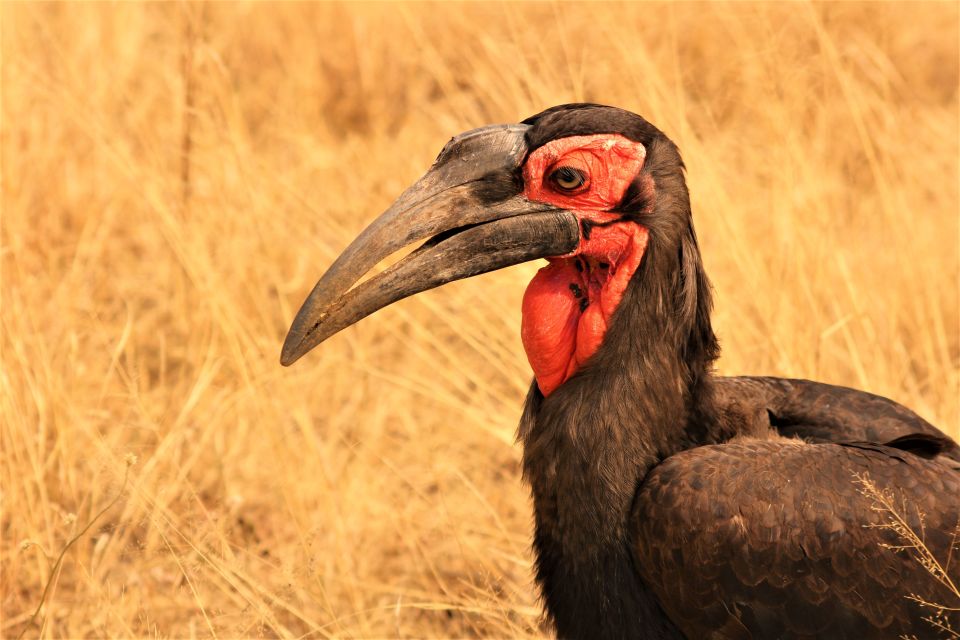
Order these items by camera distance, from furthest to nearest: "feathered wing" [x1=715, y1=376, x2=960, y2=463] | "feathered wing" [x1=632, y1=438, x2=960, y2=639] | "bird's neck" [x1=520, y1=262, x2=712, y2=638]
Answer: "feathered wing" [x1=715, y1=376, x2=960, y2=463], "bird's neck" [x1=520, y1=262, x2=712, y2=638], "feathered wing" [x1=632, y1=438, x2=960, y2=639]

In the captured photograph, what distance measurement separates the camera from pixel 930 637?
116 inches

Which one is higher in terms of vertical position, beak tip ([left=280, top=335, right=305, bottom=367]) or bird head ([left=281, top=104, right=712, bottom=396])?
bird head ([left=281, top=104, right=712, bottom=396])

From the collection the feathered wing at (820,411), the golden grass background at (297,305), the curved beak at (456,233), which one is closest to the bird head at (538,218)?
the curved beak at (456,233)

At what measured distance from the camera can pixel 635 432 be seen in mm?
3152

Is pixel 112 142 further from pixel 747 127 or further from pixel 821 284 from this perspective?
pixel 747 127

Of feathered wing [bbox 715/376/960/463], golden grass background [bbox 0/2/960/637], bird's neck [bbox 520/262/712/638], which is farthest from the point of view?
golden grass background [bbox 0/2/960/637]

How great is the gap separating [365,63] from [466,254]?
4.75 metres

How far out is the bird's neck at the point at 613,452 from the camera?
312 centimetres

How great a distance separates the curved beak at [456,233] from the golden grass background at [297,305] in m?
0.85

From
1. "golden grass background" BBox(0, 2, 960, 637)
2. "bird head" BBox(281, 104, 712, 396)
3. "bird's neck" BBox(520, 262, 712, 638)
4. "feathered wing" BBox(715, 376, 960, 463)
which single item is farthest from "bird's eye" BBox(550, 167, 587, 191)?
"golden grass background" BBox(0, 2, 960, 637)

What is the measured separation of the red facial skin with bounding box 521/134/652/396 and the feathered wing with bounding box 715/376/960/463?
1.49 feet

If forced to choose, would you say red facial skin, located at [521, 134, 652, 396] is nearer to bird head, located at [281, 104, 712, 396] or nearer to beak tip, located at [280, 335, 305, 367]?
bird head, located at [281, 104, 712, 396]

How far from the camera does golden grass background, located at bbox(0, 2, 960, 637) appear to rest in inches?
167

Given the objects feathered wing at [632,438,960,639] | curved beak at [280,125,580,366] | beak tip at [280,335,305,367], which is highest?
curved beak at [280,125,580,366]
